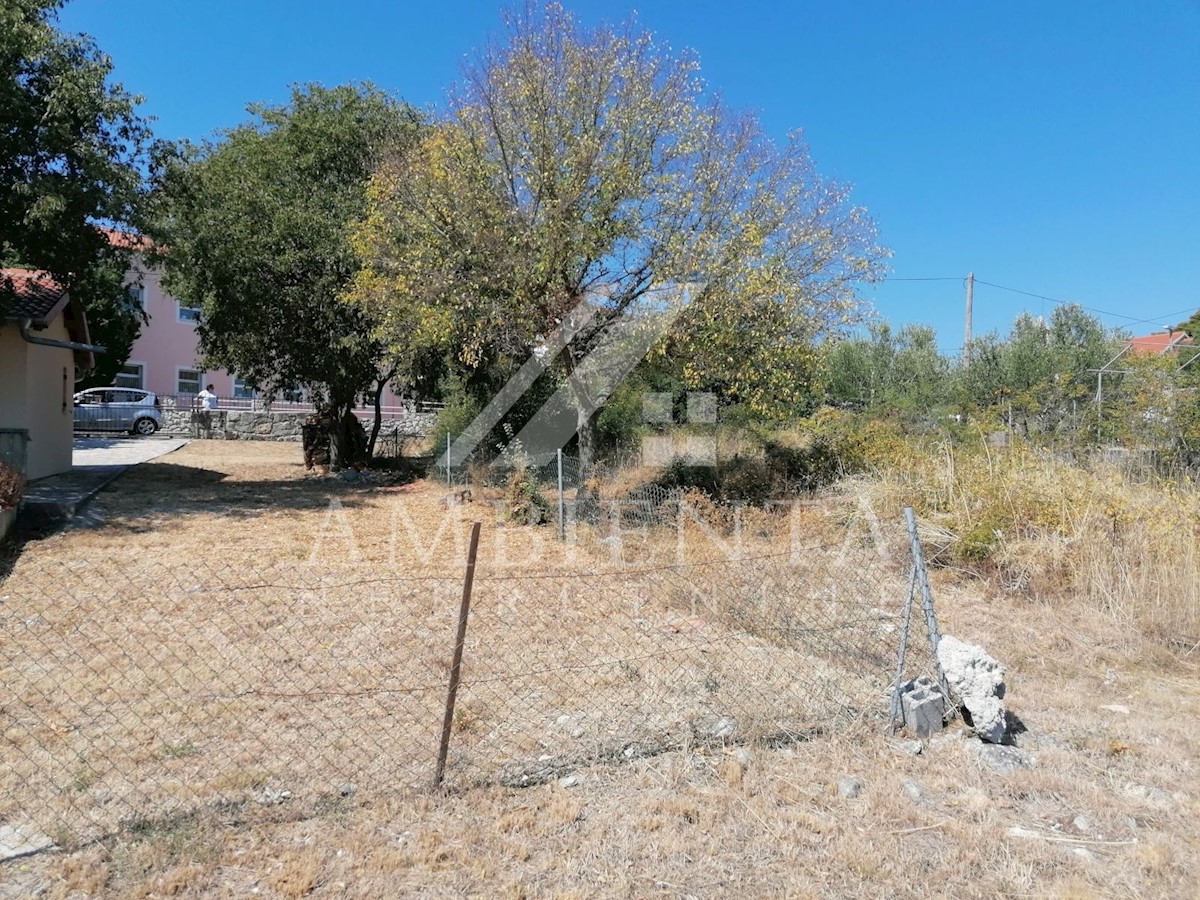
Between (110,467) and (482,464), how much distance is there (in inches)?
306

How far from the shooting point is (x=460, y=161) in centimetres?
928

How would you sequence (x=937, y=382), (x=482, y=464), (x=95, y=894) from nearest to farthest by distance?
1. (x=95, y=894)
2. (x=482, y=464)
3. (x=937, y=382)

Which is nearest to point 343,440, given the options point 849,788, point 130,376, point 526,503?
point 526,503

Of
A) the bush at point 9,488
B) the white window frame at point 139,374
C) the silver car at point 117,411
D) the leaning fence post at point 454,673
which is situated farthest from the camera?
the white window frame at point 139,374

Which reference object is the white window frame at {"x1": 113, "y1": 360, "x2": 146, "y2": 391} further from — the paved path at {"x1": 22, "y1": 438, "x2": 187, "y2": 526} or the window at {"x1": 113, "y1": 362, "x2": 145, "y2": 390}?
the paved path at {"x1": 22, "y1": 438, "x2": 187, "y2": 526}

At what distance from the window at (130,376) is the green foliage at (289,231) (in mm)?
17235

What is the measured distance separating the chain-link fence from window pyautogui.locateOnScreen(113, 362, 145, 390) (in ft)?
87.0

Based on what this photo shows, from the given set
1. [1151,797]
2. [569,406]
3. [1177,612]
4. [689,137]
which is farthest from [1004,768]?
[569,406]

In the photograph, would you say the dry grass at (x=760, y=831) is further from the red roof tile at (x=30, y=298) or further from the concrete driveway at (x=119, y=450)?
the concrete driveway at (x=119, y=450)

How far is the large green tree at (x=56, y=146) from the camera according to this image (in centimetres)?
928

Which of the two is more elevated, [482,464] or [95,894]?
[482,464]

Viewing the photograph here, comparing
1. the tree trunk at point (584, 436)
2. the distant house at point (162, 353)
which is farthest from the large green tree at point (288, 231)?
the distant house at point (162, 353)

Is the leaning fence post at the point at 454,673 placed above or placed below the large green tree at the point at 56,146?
below

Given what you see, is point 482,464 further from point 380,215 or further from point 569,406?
point 380,215
